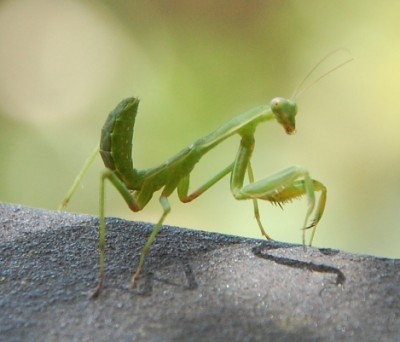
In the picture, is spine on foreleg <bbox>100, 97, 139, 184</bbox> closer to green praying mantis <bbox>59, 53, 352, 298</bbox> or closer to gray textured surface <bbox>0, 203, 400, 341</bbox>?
green praying mantis <bbox>59, 53, 352, 298</bbox>

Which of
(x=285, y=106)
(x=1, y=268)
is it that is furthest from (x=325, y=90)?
(x=1, y=268)

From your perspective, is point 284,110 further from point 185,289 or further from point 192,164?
point 185,289

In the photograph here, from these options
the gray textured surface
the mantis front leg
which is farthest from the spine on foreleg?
the mantis front leg

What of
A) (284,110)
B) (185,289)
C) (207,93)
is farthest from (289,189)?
(207,93)

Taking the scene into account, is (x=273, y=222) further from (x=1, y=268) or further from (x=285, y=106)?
(x=1, y=268)

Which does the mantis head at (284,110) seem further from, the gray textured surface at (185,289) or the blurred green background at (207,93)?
the blurred green background at (207,93)
